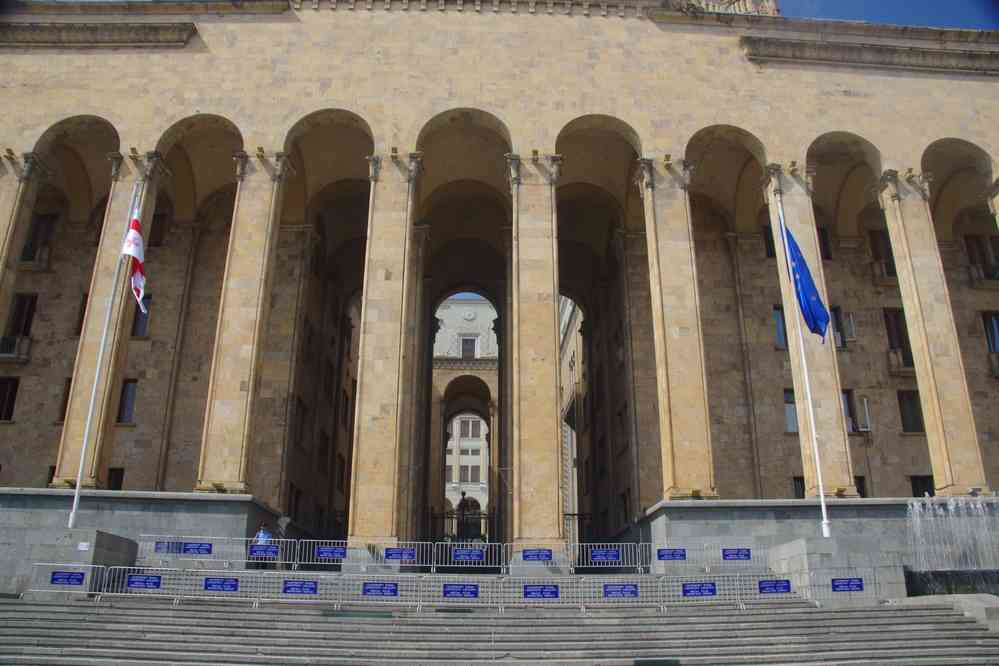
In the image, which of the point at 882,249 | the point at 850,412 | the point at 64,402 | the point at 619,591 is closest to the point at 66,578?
the point at 619,591

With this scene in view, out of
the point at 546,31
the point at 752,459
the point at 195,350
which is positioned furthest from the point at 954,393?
the point at 195,350

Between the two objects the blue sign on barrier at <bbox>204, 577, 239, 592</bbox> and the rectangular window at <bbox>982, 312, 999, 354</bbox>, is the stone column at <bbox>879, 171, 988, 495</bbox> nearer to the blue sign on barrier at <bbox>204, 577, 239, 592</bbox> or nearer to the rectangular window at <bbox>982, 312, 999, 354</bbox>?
the rectangular window at <bbox>982, 312, 999, 354</bbox>

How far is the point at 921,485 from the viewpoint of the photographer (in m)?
30.2

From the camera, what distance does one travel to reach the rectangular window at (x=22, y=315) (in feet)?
102

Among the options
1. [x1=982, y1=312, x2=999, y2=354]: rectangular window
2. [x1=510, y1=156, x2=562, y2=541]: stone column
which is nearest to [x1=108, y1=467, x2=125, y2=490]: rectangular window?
[x1=510, y1=156, x2=562, y2=541]: stone column

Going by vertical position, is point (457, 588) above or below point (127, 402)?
below

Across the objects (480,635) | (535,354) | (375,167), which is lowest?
(480,635)

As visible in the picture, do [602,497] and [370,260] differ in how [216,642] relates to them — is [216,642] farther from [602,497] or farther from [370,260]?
[602,497]

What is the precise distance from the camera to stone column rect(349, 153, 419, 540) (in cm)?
2306

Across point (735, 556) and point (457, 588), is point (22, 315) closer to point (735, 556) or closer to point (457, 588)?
point (457, 588)

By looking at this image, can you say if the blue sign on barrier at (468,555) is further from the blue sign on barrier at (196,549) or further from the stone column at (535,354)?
the blue sign on barrier at (196,549)

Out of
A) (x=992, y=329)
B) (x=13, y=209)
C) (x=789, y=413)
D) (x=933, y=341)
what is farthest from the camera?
(x=992, y=329)

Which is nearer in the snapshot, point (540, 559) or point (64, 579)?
point (64, 579)

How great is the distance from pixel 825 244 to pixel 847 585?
19.3m
